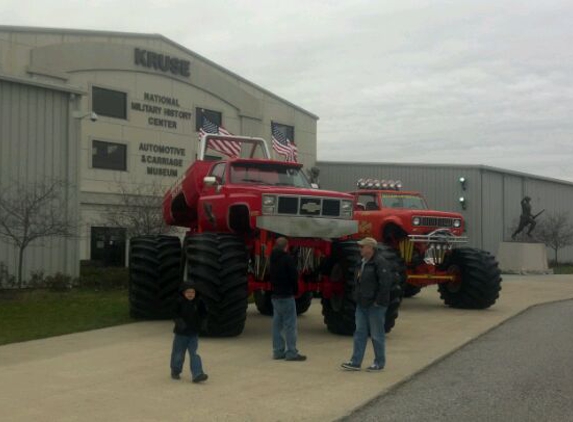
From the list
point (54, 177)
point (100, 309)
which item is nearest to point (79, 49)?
point (54, 177)

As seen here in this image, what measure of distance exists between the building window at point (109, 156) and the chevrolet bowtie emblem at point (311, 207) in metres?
21.3

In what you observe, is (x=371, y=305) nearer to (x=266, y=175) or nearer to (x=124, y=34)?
(x=266, y=175)

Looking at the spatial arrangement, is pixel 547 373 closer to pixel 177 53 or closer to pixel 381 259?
pixel 381 259

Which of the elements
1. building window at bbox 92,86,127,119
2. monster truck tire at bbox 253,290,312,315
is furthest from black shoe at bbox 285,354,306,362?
building window at bbox 92,86,127,119

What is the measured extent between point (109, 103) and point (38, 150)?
10.7 m

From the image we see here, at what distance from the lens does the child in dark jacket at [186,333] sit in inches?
356

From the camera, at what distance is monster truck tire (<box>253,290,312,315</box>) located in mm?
15867

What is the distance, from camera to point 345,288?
12828mm

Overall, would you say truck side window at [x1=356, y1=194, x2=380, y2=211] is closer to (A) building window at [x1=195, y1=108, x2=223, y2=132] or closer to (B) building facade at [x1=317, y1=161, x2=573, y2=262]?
(A) building window at [x1=195, y1=108, x2=223, y2=132]

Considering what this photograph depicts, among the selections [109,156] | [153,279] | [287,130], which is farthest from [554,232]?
[153,279]

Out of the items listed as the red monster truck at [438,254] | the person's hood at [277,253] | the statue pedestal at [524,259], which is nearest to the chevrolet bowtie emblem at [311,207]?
the person's hood at [277,253]

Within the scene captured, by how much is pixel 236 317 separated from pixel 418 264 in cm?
710

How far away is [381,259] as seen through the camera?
9.88 m

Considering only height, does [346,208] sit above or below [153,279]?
above
